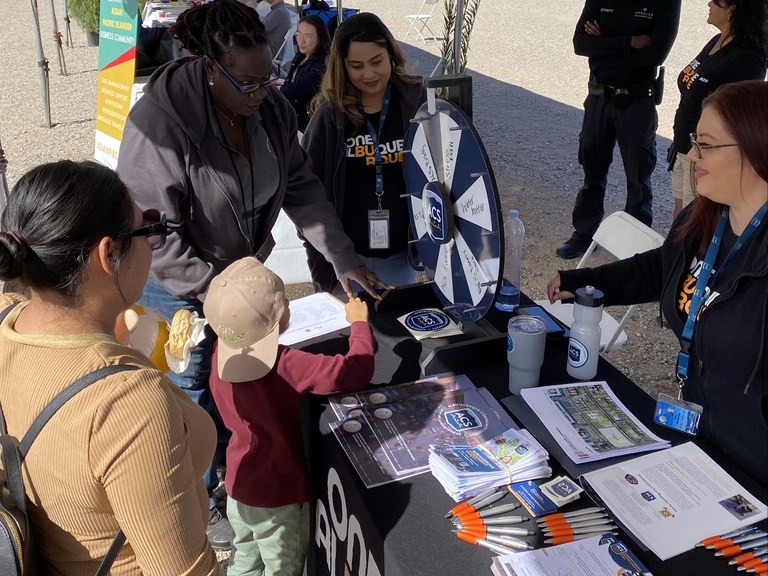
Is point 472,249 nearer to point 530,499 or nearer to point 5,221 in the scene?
point 530,499

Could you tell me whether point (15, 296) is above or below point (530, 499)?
above

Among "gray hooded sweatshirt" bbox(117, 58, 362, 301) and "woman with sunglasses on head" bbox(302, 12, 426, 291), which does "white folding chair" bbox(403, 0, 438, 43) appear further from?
"gray hooded sweatshirt" bbox(117, 58, 362, 301)

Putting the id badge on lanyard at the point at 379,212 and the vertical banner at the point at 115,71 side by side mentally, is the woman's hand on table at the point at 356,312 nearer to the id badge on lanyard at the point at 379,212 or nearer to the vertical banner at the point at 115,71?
the id badge on lanyard at the point at 379,212

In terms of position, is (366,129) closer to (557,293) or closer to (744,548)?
(557,293)

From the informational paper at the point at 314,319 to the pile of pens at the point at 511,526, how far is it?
84cm

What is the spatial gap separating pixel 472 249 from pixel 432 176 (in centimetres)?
29

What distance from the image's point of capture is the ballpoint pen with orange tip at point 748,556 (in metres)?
1.32

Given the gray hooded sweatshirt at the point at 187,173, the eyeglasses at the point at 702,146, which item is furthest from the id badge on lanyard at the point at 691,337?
the gray hooded sweatshirt at the point at 187,173

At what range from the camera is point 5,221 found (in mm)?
1153

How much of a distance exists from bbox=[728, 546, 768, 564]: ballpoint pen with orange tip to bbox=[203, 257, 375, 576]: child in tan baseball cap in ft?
2.98

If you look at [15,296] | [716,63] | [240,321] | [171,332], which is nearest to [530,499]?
[240,321]

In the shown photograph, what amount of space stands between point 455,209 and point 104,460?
44.1 inches

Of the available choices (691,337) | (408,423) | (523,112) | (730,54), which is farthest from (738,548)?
(523,112)

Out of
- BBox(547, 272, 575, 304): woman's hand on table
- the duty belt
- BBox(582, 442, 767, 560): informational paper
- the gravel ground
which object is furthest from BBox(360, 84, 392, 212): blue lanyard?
the duty belt
